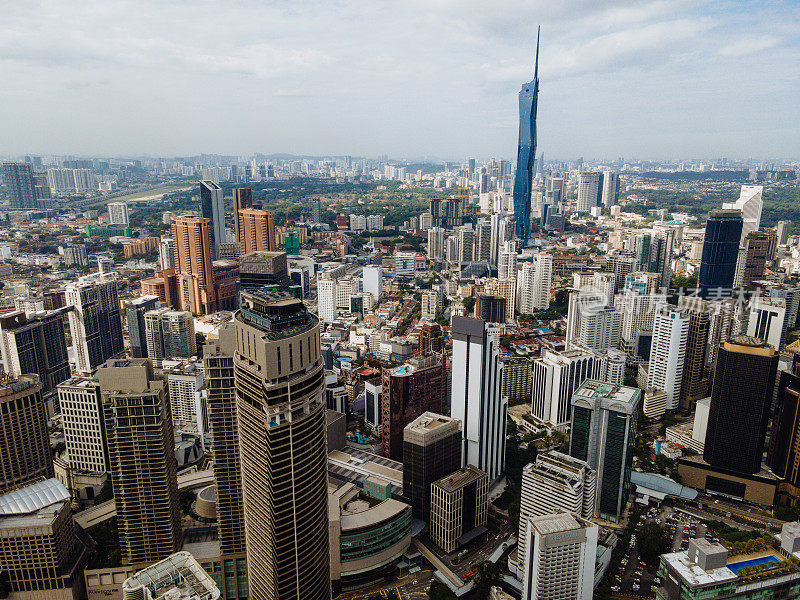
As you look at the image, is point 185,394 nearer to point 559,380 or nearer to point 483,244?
point 559,380

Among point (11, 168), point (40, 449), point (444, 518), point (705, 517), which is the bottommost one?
point (705, 517)

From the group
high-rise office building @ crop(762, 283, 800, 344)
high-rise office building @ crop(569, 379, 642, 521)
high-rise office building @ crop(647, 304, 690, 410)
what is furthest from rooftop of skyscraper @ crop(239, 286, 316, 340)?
high-rise office building @ crop(762, 283, 800, 344)


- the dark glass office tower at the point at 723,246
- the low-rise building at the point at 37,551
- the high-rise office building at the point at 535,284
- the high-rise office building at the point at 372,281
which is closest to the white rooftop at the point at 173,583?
the low-rise building at the point at 37,551

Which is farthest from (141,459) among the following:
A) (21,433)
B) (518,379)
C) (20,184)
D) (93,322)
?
(20,184)

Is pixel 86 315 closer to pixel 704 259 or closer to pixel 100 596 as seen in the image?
pixel 100 596

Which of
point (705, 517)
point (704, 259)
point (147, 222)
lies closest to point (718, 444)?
point (705, 517)

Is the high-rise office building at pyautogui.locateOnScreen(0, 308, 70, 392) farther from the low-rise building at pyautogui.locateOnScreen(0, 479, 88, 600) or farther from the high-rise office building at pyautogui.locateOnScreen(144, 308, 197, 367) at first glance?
the low-rise building at pyautogui.locateOnScreen(0, 479, 88, 600)

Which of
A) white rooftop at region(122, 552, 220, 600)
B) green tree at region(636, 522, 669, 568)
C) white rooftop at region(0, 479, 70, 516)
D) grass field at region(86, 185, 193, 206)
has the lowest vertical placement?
green tree at region(636, 522, 669, 568)
